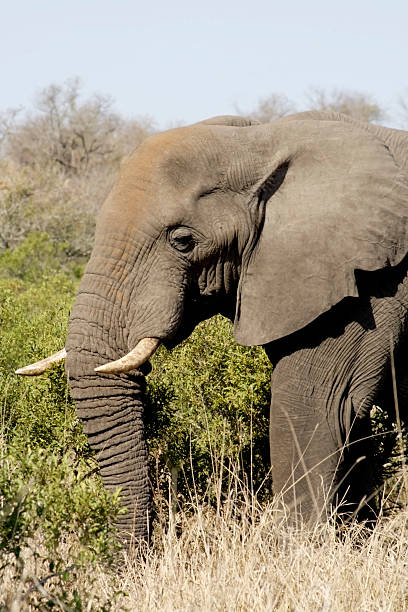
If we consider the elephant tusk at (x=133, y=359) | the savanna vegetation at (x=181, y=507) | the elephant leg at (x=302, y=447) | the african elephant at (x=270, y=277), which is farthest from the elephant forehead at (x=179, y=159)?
the savanna vegetation at (x=181, y=507)

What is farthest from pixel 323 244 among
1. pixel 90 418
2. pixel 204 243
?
pixel 90 418

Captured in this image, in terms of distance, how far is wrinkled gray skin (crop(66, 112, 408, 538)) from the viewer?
4.39 metres

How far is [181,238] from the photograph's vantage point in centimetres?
443

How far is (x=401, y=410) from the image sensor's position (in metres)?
4.93

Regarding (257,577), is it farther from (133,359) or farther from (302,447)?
(133,359)

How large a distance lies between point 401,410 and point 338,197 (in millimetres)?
1119

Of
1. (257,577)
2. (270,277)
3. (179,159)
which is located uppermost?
(179,159)

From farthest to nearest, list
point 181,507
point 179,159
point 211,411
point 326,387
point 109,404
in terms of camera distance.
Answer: point 211,411 < point 181,507 < point 326,387 < point 179,159 < point 109,404

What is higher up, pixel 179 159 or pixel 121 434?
pixel 179 159

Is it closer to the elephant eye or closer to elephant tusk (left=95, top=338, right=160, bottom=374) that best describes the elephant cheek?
elephant tusk (left=95, top=338, right=160, bottom=374)

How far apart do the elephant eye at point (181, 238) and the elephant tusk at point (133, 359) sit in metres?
0.42

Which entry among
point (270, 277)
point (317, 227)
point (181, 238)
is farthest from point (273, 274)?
point (181, 238)

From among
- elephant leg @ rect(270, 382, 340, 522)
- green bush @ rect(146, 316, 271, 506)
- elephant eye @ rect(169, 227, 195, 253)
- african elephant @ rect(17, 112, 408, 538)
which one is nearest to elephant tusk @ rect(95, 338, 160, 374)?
african elephant @ rect(17, 112, 408, 538)

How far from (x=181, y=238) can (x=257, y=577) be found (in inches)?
57.9
